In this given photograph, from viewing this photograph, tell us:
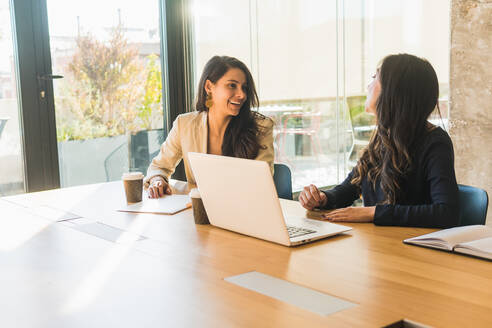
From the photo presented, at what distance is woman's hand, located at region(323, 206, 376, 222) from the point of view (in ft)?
5.90

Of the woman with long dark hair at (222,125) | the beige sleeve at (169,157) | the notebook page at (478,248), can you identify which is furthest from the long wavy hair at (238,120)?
the notebook page at (478,248)

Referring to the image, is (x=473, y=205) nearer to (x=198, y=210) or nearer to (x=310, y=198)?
(x=310, y=198)

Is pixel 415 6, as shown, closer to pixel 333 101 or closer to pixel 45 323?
pixel 333 101

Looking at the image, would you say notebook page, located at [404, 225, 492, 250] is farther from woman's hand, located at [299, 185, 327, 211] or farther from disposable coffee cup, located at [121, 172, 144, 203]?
disposable coffee cup, located at [121, 172, 144, 203]

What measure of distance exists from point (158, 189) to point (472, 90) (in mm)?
1907

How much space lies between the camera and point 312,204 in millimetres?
2002

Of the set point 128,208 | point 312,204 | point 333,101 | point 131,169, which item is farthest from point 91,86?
point 312,204

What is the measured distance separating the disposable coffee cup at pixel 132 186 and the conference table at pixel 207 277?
0.33 meters

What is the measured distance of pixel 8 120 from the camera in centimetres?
373

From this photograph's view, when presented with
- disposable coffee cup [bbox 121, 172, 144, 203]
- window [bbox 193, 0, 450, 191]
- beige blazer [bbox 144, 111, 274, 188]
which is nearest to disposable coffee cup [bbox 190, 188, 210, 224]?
disposable coffee cup [bbox 121, 172, 144, 203]

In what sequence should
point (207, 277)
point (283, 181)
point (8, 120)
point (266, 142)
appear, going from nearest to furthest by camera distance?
point (207, 277), point (283, 181), point (266, 142), point (8, 120)

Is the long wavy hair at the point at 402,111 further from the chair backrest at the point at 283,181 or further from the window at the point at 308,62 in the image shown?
the window at the point at 308,62

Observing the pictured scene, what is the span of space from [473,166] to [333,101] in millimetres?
1542

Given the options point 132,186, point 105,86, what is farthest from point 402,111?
point 105,86
